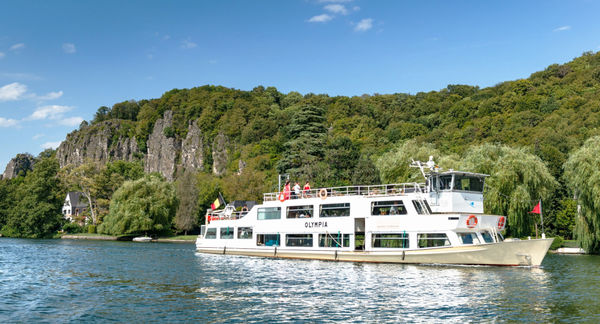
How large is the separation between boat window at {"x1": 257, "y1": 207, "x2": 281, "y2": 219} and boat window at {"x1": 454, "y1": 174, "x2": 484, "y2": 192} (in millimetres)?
14319

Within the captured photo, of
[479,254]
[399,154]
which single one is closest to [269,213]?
[479,254]

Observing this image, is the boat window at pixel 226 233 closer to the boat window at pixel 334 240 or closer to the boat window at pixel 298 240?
the boat window at pixel 298 240

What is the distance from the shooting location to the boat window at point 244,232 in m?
43.9

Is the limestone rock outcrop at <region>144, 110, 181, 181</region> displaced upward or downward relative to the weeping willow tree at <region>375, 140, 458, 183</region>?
upward

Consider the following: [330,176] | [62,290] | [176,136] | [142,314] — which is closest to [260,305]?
[142,314]

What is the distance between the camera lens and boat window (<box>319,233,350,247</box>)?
121 ft

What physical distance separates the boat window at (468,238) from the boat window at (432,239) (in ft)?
2.86

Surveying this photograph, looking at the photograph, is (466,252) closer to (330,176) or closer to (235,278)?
(235,278)

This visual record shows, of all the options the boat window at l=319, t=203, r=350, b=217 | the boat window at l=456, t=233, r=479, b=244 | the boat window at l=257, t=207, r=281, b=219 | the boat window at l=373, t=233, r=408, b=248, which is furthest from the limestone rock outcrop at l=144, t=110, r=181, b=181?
the boat window at l=456, t=233, r=479, b=244

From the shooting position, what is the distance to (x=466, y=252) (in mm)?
31359

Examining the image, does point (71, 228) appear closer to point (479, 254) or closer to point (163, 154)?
point (479, 254)

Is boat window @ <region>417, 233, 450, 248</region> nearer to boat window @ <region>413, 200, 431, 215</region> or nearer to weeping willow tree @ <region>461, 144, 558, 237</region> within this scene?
boat window @ <region>413, 200, 431, 215</region>

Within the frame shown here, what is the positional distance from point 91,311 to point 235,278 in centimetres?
1040

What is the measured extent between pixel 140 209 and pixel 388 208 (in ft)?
176
